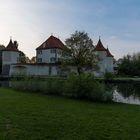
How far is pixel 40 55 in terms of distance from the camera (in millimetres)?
72000

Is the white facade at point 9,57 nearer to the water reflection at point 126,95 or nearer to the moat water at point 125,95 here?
the moat water at point 125,95

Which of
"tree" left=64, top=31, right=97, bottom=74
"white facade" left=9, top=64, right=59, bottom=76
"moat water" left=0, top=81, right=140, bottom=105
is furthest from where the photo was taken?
"white facade" left=9, top=64, right=59, bottom=76

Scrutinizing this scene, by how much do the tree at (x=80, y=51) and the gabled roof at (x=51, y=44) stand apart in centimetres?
954

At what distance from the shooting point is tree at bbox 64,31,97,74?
2324 inches

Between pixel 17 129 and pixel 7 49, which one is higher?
pixel 7 49

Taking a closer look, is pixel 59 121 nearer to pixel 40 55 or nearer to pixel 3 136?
pixel 3 136

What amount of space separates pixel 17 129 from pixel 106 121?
353 cm

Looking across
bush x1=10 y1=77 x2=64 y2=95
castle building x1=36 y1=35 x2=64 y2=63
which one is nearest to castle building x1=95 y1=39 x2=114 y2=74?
castle building x1=36 y1=35 x2=64 y2=63

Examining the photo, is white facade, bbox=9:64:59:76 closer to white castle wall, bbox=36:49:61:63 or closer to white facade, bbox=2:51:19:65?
white facade, bbox=2:51:19:65

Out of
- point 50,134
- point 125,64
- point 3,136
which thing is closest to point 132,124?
point 50,134

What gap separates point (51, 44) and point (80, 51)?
11.9m

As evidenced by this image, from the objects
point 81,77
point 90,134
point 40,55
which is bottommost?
point 90,134

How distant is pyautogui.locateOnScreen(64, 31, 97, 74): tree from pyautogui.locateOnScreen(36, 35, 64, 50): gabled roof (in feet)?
31.3

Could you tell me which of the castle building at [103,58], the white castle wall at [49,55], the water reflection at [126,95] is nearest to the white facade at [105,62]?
the castle building at [103,58]
